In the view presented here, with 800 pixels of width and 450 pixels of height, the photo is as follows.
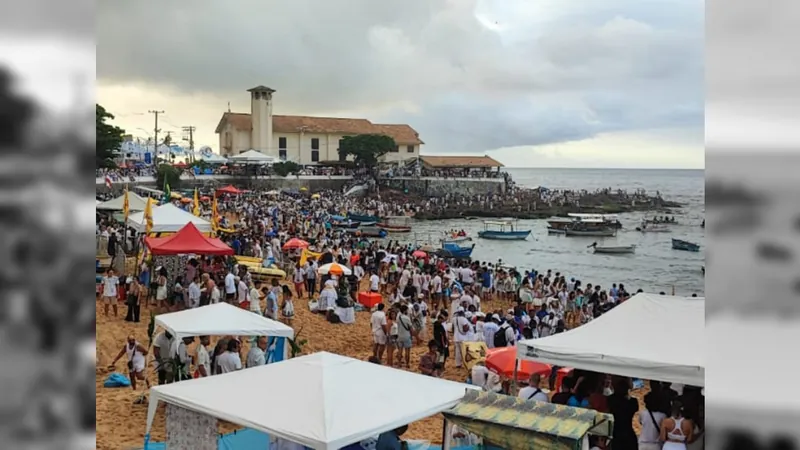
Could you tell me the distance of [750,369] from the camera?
1.24 meters

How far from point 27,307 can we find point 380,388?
335 centimetres

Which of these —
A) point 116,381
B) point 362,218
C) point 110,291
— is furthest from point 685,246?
point 116,381

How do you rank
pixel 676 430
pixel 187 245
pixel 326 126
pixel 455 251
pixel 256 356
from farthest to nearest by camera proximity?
1. pixel 326 126
2. pixel 455 251
3. pixel 187 245
4. pixel 256 356
5. pixel 676 430

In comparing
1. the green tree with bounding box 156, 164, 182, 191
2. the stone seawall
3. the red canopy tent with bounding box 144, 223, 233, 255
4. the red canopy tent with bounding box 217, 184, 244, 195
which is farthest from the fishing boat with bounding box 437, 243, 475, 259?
the red canopy tent with bounding box 144, 223, 233, 255

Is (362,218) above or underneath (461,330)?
above

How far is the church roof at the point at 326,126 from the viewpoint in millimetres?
50000

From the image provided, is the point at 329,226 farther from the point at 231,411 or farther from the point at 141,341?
the point at 231,411

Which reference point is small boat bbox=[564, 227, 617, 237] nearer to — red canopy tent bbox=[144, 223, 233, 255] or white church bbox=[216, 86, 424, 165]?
white church bbox=[216, 86, 424, 165]

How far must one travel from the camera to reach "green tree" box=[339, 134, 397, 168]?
4831 cm

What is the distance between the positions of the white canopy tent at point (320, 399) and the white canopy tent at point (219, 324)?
5.69ft

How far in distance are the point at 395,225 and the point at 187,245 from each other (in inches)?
1085

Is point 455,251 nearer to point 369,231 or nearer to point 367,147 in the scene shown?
point 369,231

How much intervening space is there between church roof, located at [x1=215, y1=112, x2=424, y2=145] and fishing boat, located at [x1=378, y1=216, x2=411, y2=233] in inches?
582

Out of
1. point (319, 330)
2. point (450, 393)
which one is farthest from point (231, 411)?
point (319, 330)
